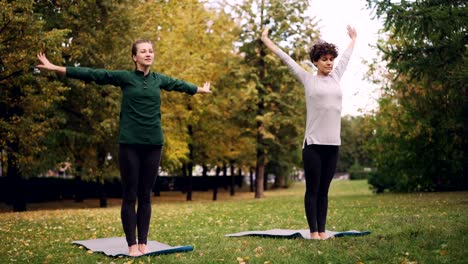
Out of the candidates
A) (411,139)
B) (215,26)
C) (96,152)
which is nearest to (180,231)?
(96,152)

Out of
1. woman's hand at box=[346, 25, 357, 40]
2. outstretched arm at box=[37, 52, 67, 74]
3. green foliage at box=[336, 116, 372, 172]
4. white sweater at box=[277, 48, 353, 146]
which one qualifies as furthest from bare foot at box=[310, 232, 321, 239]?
green foliage at box=[336, 116, 372, 172]

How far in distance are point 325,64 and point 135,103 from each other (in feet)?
8.58

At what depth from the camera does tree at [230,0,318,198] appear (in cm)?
2491

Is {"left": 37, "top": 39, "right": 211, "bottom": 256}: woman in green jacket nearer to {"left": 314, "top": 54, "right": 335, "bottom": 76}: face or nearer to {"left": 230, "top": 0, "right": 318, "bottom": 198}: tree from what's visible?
{"left": 314, "top": 54, "right": 335, "bottom": 76}: face

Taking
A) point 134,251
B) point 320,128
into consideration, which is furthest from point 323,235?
point 134,251

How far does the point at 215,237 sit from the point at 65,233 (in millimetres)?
2989

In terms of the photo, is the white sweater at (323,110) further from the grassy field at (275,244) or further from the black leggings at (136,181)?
the black leggings at (136,181)

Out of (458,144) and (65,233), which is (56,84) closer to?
(65,233)

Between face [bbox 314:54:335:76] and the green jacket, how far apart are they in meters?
2.26

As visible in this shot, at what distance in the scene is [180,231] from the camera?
9.16 meters

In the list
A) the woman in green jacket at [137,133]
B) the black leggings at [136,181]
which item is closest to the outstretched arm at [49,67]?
the woman in green jacket at [137,133]

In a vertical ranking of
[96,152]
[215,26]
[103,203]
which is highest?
[215,26]

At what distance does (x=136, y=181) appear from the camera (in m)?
6.25

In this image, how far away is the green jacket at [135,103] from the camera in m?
6.14
